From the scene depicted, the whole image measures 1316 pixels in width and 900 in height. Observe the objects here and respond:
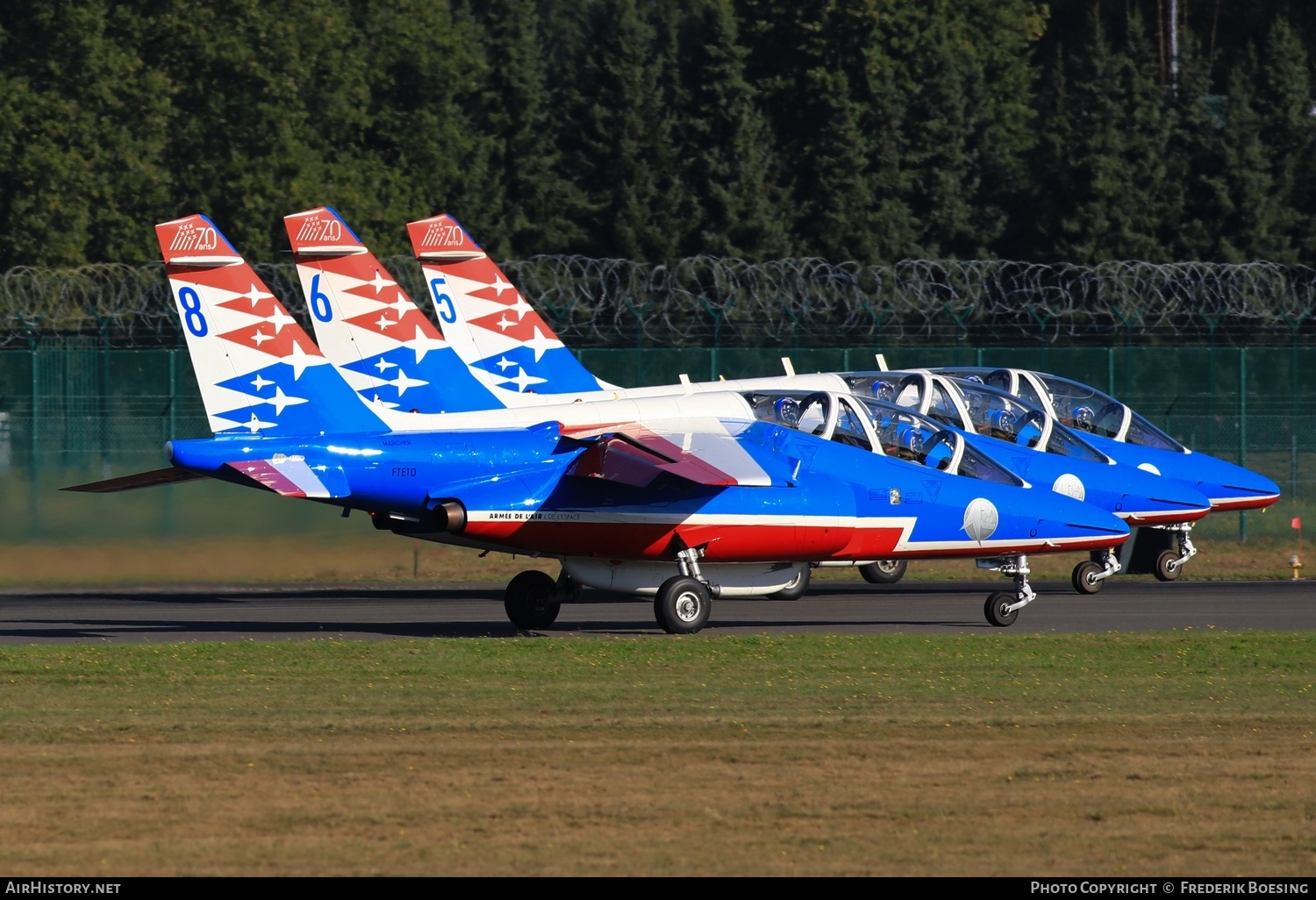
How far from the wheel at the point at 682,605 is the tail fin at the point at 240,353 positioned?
3.46m

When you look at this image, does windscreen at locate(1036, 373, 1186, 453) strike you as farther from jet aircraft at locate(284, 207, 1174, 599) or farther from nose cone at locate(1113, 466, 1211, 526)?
jet aircraft at locate(284, 207, 1174, 599)

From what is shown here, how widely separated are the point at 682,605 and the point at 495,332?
937cm

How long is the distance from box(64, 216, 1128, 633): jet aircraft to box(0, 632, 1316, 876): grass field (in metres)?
1.85

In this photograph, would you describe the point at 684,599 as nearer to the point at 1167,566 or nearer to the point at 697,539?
the point at 697,539

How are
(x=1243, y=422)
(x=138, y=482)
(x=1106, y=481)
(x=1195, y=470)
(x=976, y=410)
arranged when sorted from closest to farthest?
1. (x=138, y=482)
2. (x=1106, y=481)
3. (x=976, y=410)
4. (x=1195, y=470)
5. (x=1243, y=422)

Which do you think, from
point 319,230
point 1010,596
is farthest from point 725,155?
point 1010,596

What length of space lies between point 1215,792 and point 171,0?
144ft

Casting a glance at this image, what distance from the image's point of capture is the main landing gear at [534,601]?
1978 centimetres

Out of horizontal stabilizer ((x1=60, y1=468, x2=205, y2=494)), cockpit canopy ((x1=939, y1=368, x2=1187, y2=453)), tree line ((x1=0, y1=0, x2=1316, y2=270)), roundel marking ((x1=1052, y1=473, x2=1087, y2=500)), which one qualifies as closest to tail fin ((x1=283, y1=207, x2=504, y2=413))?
horizontal stabilizer ((x1=60, y1=468, x2=205, y2=494))

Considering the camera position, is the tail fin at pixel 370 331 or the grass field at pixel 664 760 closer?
the grass field at pixel 664 760

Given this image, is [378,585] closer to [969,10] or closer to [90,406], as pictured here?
[90,406]

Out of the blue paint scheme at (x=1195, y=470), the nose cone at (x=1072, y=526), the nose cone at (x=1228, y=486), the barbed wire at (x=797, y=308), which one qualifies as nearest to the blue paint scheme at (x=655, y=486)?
the nose cone at (x=1072, y=526)

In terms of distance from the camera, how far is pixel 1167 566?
→ 2647 centimetres

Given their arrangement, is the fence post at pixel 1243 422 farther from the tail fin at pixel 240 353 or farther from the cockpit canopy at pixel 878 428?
the tail fin at pixel 240 353
